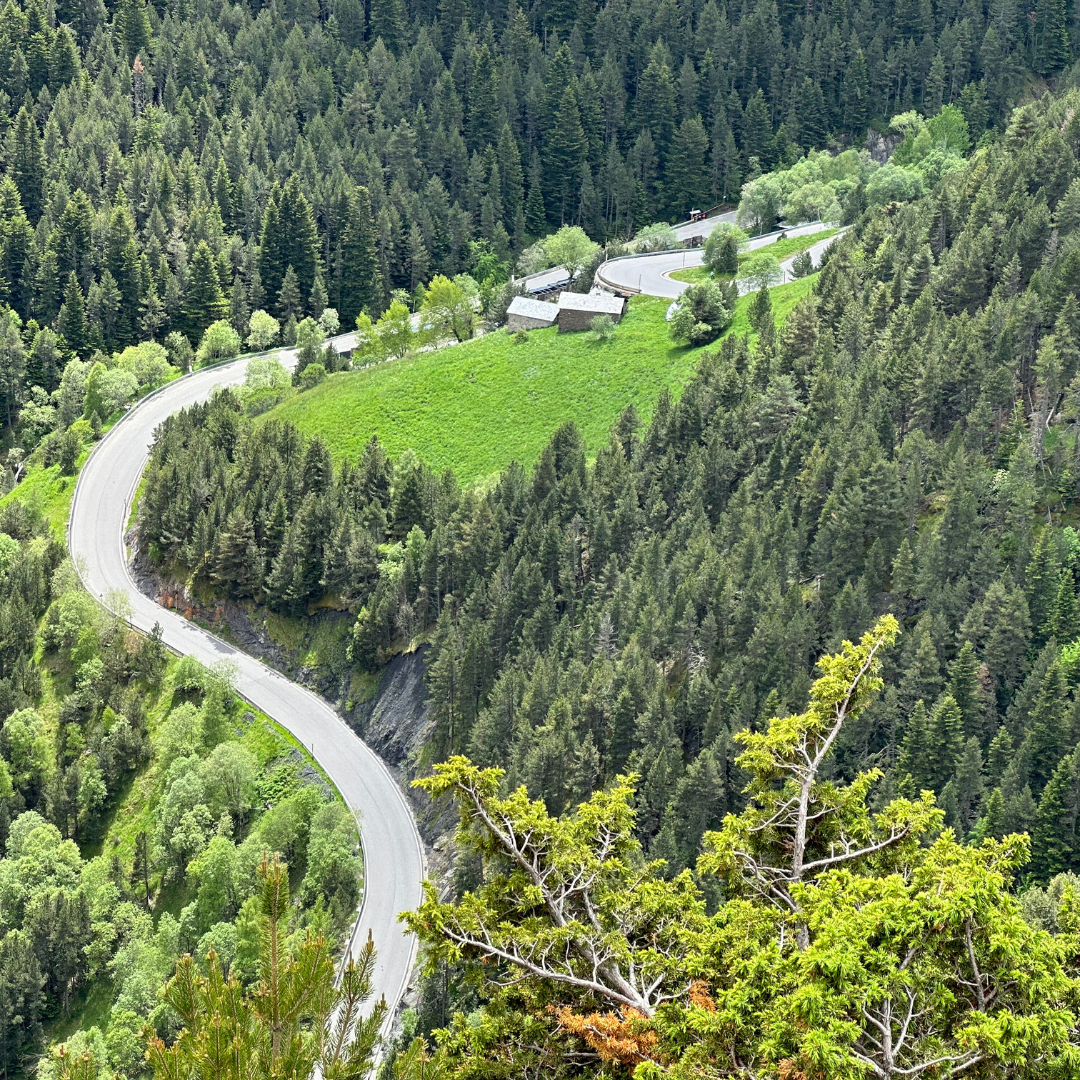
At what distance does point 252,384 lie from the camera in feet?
543

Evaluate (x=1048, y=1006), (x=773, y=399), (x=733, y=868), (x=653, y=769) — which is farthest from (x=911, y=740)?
(x=1048, y=1006)

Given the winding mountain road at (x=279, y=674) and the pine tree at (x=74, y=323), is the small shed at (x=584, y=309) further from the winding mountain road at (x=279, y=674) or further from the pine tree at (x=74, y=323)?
the pine tree at (x=74, y=323)

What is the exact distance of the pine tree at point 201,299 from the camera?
639ft

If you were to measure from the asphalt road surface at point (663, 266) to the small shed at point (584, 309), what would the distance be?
895 centimetres

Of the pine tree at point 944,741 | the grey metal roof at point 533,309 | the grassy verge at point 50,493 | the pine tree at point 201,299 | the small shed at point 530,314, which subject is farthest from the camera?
the pine tree at point 201,299

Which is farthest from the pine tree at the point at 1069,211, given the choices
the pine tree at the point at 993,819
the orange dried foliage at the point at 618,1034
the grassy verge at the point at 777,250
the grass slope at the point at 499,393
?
the orange dried foliage at the point at 618,1034

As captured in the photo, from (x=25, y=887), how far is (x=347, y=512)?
139 feet

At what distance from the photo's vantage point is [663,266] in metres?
183

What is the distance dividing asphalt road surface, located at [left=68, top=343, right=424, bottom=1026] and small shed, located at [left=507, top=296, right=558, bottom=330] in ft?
112

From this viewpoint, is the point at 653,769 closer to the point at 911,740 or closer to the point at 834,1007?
the point at 911,740

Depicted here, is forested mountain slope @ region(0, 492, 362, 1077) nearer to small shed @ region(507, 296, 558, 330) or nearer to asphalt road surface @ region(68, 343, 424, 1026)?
asphalt road surface @ region(68, 343, 424, 1026)

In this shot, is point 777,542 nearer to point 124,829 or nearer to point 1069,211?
point 1069,211

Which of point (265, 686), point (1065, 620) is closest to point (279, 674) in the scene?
point (265, 686)

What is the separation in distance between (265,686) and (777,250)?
303 feet
